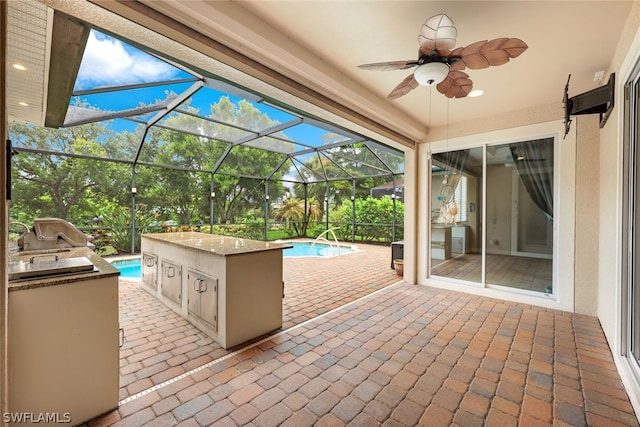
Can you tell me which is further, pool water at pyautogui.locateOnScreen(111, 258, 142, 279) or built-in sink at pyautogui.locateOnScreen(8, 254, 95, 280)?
pool water at pyautogui.locateOnScreen(111, 258, 142, 279)

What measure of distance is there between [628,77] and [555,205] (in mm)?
2065

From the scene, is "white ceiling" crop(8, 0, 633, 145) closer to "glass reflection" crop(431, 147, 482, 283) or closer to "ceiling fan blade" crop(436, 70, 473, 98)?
"ceiling fan blade" crop(436, 70, 473, 98)

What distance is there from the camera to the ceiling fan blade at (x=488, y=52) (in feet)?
5.62

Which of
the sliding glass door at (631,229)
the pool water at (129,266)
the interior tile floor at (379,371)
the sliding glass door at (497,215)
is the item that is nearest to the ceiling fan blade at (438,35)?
the sliding glass door at (631,229)

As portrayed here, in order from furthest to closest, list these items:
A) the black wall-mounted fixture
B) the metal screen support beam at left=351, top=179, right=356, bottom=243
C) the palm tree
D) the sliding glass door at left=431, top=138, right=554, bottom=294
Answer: the palm tree
the metal screen support beam at left=351, top=179, right=356, bottom=243
the sliding glass door at left=431, top=138, right=554, bottom=294
the black wall-mounted fixture

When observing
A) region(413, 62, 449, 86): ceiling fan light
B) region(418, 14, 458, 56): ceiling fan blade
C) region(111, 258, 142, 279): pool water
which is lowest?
region(111, 258, 142, 279): pool water

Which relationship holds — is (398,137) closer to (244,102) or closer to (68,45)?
(244,102)

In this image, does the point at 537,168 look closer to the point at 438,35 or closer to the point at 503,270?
the point at 503,270

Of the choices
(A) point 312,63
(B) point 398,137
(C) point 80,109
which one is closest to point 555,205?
(B) point 398,137

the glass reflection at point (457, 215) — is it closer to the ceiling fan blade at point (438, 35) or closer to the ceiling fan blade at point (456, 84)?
the ceiling fan blade at point (456, 84)

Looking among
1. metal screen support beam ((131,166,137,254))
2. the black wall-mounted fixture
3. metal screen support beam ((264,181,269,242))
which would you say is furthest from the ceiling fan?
metal screen support beam ((264,181,269,242))

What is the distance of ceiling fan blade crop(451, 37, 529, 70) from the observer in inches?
67.5

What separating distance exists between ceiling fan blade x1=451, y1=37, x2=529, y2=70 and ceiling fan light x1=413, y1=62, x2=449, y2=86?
0.35 feet

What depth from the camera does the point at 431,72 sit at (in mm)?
2027
